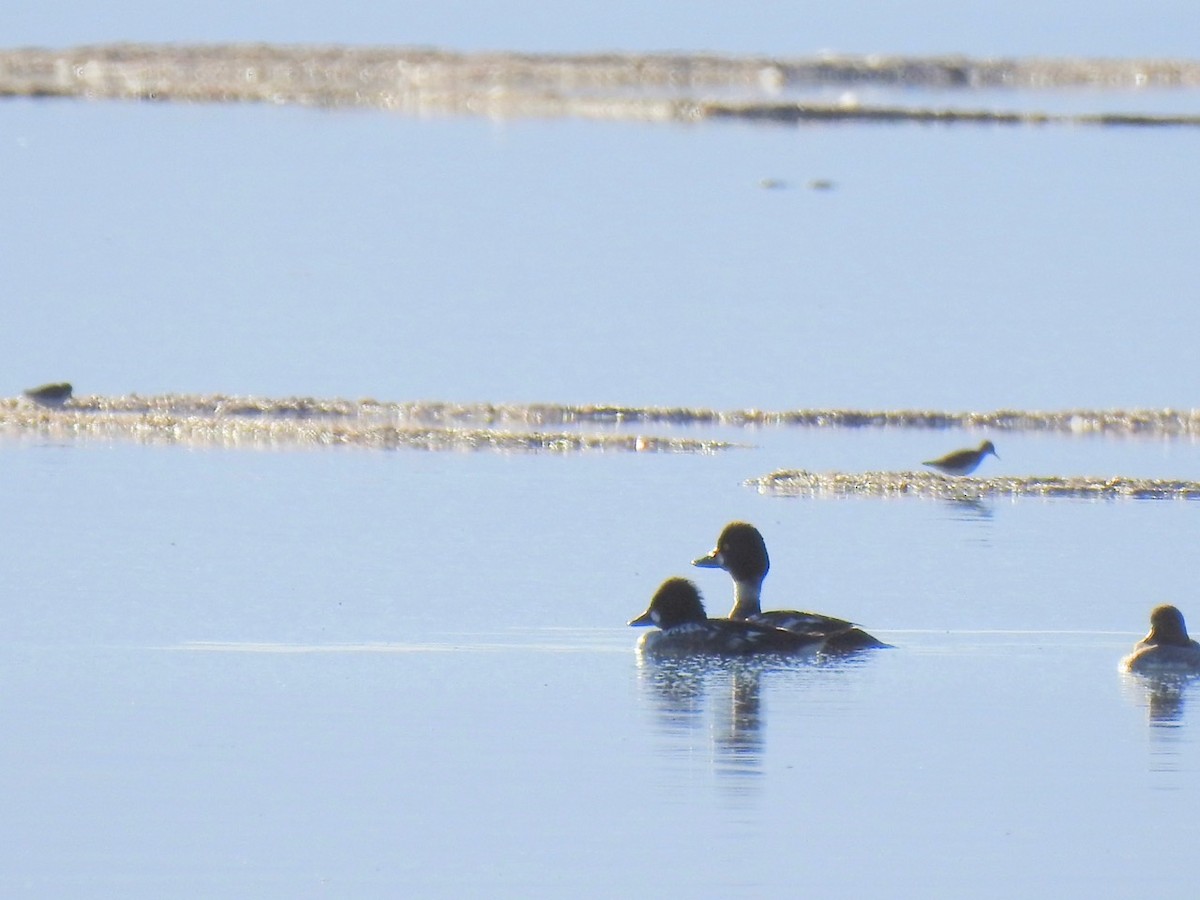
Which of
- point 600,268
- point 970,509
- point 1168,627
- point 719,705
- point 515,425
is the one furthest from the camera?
point 600,268

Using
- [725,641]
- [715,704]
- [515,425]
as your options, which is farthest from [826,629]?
[515,425]

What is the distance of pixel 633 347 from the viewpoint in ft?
62.6

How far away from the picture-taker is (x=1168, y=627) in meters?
9.55

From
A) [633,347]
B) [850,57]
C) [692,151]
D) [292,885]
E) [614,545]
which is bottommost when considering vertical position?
[292,885]

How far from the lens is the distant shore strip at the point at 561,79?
159 ft

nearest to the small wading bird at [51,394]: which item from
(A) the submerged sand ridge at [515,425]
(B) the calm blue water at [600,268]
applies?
(A) the submerged sand ridge at [515,425]

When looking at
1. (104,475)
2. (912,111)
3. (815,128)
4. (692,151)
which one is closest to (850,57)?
(912,111)

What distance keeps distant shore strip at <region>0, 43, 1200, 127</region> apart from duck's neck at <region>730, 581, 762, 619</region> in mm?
35462

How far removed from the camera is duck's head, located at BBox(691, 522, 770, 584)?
1068 centimetres

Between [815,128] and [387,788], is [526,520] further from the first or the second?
[815,128]

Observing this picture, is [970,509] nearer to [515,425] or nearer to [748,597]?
[748,597]

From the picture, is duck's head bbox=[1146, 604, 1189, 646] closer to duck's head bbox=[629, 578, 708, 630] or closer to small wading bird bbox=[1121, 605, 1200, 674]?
small wading bird bbox=[1121, 605, 1200, 674]

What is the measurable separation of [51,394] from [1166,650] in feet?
26.8

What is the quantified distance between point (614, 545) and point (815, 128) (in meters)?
33.1
